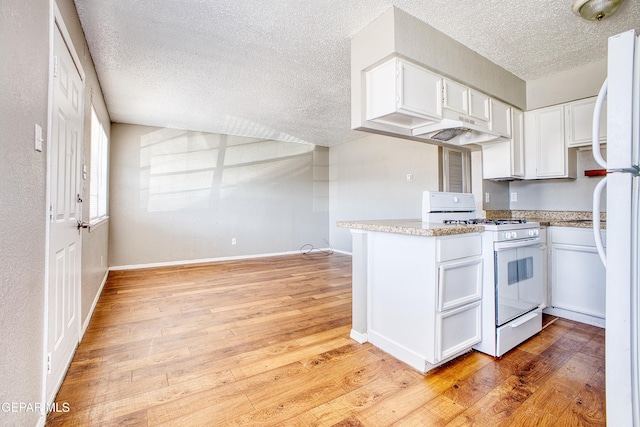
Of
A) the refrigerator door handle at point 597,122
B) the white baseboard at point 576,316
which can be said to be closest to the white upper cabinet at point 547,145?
the white baseboard at point 576,316

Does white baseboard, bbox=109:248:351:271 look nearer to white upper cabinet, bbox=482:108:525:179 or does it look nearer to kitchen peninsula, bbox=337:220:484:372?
white upper cabinet, bbox=482:108:525:179

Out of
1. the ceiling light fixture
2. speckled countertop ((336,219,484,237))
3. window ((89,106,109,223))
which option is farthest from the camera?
window ((89,106,109,223))

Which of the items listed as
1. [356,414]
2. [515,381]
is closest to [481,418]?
[515,381]

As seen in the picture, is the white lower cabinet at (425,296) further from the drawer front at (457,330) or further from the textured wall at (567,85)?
the textured wall at (567,85)

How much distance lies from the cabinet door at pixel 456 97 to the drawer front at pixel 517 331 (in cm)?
171

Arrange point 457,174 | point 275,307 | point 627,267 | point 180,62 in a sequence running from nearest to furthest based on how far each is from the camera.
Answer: point 627,267, point 180,62, point 275,307, point 457,174

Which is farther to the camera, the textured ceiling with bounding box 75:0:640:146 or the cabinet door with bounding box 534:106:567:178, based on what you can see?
the cabinet door with bounding box 534:106:567:178

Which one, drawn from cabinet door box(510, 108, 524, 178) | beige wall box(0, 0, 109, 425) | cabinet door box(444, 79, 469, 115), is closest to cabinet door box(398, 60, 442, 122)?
cabinet door box(444, 79, 469, 115)

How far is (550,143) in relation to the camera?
3.00 m

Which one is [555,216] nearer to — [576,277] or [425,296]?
[576,277]

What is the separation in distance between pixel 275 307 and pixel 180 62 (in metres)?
2.53

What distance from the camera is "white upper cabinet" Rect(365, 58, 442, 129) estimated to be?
2105 millimetres

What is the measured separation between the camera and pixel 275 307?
2.99 metres

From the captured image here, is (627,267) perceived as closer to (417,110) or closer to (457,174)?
(417,110)
